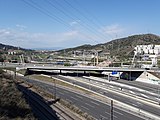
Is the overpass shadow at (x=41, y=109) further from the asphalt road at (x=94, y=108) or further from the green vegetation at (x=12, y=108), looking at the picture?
the asphalt road at (x=94, y=108)

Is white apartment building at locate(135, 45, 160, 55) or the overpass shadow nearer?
the overpass shadow

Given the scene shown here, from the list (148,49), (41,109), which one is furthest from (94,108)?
(148,49)

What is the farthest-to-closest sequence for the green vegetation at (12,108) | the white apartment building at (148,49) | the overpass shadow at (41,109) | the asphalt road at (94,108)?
the white apartment building at (148,49), the asphalt road at (94,108), the overpass shadow at (41,109), the green vegetation at (12,108)

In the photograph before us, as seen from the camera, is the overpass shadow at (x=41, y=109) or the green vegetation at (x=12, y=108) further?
the overpass shadow at (x=41, y=109)

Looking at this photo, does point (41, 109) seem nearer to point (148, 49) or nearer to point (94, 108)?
point (94, 108)

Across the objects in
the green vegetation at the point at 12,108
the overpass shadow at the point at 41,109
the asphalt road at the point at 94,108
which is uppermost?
the green vegetation at the point at 12,108

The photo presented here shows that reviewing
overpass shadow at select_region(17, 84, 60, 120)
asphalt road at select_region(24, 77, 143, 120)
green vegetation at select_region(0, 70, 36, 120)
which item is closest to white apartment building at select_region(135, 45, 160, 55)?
asphalt road at select_region(24, 77, 143, 120)

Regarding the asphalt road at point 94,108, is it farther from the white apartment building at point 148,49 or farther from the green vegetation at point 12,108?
the white apartment building at point 148,49

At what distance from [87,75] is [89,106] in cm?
4352

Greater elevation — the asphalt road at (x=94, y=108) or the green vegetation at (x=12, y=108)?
the green vegetation at (x=12, y=108)

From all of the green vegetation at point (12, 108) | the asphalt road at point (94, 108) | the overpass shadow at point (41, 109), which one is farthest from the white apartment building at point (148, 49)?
the green vegetation at point (12, 108)

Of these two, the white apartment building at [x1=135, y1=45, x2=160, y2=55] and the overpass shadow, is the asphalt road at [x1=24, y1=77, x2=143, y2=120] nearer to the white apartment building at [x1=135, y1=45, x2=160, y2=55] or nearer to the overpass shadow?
the overpass shadow

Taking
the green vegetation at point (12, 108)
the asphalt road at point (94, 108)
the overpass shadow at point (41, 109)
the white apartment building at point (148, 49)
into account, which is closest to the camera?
the green vegetation at point (12, 108)

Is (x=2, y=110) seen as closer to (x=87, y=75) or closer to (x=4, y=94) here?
(x=4, y=94)
